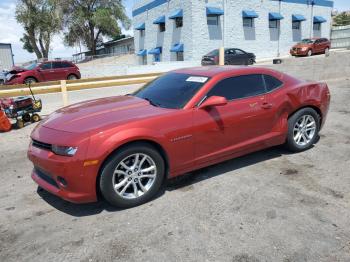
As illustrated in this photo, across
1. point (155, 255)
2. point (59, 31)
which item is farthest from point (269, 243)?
point (59, 31)

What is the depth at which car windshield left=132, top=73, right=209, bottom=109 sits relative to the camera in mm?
4633

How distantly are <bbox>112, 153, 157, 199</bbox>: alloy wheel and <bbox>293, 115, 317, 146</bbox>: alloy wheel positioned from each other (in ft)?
8.93

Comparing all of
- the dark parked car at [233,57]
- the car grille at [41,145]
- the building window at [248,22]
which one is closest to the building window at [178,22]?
the building window at [248,22]

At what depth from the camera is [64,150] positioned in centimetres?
379

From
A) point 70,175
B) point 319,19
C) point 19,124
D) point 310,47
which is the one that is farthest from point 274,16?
point 70,175

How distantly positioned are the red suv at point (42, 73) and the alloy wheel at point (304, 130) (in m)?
15.6

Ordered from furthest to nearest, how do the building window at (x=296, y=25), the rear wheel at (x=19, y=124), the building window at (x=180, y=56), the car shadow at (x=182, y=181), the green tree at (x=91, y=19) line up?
the green tree at (x=91, y=19) → the building window at (x=296, y=25) → the building window at (x=180, y=56) → the rear wheel at (x=19, y=124) → the car shadow at (x=182, y=181)

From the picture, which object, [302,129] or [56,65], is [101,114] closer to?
[302,129]

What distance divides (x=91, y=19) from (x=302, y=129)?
4579cm

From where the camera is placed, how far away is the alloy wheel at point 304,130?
572 cm

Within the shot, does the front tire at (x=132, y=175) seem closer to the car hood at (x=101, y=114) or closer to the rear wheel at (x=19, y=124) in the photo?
the car hood at (x=101, y=114)

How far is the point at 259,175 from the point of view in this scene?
16.3ft

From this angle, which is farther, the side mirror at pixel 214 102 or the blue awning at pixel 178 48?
the blue awning at pixel 178 48

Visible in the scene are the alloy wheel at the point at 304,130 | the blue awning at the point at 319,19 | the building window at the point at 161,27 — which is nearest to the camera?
the alloy wheel at the point at 304,130
